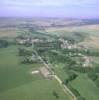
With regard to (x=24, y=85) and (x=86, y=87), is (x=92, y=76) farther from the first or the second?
(x=24, y=85)

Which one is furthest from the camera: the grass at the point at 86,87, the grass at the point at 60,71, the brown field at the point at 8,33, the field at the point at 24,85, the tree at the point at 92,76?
the brown field at the point at 8,33

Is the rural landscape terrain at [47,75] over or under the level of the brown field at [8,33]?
over

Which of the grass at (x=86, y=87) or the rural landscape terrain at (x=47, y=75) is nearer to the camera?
the grass at (x=86, y=87)

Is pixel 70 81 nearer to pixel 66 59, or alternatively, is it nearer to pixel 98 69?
pixel 98 69

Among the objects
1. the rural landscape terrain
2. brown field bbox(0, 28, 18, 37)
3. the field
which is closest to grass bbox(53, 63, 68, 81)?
the rural landscape terrain

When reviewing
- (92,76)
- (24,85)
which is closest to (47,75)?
(24,85)

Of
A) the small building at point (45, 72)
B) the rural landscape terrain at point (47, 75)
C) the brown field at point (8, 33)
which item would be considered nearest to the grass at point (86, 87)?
the rural landscape terrain at point (47, 75)

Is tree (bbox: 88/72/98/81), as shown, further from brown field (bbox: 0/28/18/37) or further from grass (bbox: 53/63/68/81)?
brown field (bbox: 0/28/18/37)

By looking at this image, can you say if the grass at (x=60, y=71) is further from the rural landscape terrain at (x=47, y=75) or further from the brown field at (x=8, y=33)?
the brown field at (x=8, y=33)
